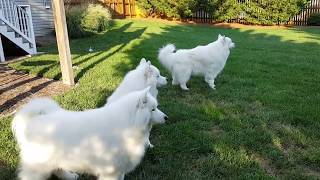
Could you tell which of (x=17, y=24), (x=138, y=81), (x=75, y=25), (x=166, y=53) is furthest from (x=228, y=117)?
(x=75, y=25)

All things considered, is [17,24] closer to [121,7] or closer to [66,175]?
[66,175]

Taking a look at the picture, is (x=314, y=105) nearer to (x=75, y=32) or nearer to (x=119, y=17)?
(x=75, y=32)

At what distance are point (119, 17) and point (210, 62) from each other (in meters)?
19.7

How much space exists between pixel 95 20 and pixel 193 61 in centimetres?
1058

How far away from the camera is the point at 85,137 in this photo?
10.0 feet

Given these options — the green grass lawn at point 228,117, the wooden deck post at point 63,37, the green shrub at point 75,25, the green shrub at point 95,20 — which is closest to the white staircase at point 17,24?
the green grass lawn at point 228,117

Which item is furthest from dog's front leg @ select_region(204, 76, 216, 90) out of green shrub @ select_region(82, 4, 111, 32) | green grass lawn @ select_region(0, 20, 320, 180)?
green shrub @ select_region(82, 4, 111, 32)

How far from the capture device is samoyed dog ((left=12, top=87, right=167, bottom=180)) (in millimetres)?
3070

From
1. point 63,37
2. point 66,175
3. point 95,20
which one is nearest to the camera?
point 66,175

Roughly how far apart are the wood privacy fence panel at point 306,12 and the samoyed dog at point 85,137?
2221 centimetres

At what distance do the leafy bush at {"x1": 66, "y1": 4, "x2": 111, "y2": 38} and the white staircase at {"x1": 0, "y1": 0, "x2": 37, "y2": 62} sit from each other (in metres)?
3.53

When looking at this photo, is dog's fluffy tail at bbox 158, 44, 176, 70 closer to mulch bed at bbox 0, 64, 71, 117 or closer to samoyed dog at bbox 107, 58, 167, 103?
mulch bed at bbox 0, 64, 71, 117

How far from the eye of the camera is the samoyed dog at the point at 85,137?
3.07 metres

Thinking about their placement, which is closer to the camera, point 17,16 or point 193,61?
point 193,61
